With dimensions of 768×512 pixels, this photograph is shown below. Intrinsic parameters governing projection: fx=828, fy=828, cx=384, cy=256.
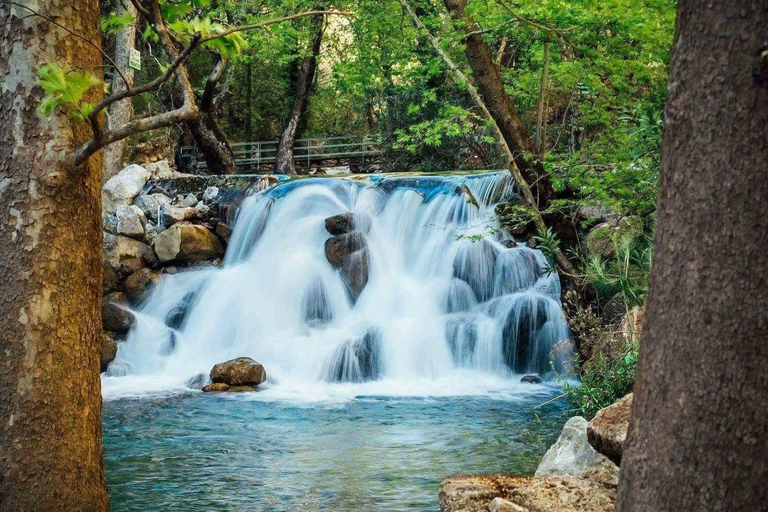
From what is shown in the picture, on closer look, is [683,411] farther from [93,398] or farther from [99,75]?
[99,75]

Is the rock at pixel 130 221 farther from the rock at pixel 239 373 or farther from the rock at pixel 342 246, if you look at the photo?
the rock at pixel 239 373

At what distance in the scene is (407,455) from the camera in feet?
27.0

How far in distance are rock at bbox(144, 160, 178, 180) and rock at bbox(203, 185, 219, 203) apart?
6.14 feet

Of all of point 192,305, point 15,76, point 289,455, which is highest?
point 15,76

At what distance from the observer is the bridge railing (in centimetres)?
2689

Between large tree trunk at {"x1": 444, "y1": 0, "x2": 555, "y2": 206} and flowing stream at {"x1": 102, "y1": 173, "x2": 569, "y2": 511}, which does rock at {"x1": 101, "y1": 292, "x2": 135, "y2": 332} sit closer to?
flowing stream at {"x1": 102, "y1": 173, "x2": 569, "y2": 511}

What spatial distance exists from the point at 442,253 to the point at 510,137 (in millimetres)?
3510

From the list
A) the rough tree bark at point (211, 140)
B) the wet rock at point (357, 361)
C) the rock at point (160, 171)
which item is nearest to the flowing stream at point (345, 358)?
the wet rock at point (357, 361)

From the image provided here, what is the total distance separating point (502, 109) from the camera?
11836 mm

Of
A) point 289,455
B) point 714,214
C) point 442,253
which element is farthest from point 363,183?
point 714,214

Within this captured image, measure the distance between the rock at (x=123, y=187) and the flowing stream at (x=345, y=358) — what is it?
115 inches

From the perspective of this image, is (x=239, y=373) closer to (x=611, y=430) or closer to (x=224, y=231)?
(x=224, y=231)

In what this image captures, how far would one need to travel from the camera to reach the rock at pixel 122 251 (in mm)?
16250

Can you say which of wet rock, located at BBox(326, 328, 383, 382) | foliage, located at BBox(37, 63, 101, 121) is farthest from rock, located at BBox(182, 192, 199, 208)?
foliage, located at BBox(37, 63, 101, 121)
